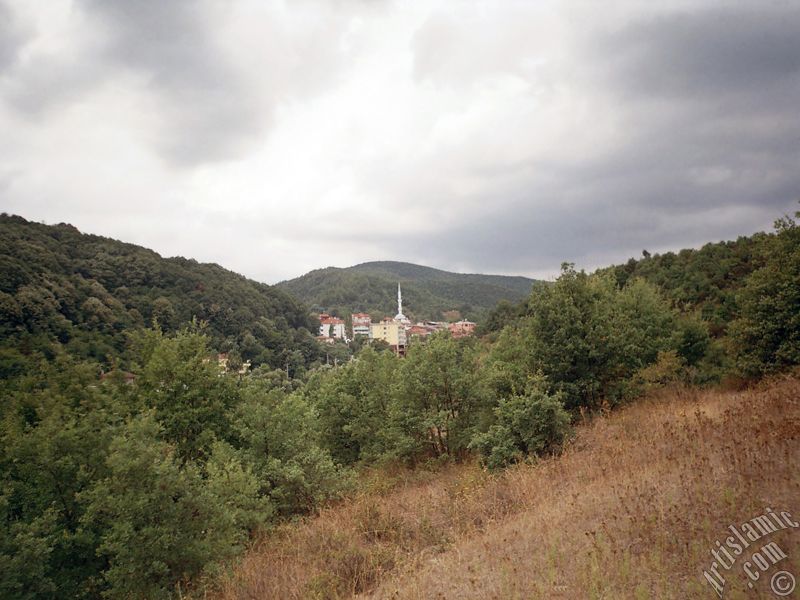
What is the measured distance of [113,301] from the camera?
71.2 meters

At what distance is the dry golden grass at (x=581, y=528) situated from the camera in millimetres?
4465

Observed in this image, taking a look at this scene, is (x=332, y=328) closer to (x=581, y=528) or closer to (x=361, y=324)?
(x=361, y=324)

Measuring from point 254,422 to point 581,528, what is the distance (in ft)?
36.7

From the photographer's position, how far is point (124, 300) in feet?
260

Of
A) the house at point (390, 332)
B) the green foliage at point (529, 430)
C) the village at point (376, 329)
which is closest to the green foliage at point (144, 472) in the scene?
the green foliage at point (529, 430)

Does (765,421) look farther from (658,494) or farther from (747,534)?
(747,534)

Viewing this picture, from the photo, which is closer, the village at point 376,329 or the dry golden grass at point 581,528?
the dry golden grass at point 581,528

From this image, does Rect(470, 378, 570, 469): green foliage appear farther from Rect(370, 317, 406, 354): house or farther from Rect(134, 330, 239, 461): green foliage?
Rect(370, 317, 406, 354): house

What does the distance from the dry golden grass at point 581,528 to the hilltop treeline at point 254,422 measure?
70.7 inches

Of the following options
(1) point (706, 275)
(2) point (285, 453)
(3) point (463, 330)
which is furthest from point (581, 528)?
(3) point (463, 330)

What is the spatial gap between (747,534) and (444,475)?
12.0 metres

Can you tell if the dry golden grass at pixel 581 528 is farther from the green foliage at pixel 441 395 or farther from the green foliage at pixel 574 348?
the green foliage at pixel 441 395

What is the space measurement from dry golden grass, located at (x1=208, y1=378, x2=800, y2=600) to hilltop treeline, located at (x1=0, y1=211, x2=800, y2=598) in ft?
5.89

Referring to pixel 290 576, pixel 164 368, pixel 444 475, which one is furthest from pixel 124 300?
pixel 290 576
